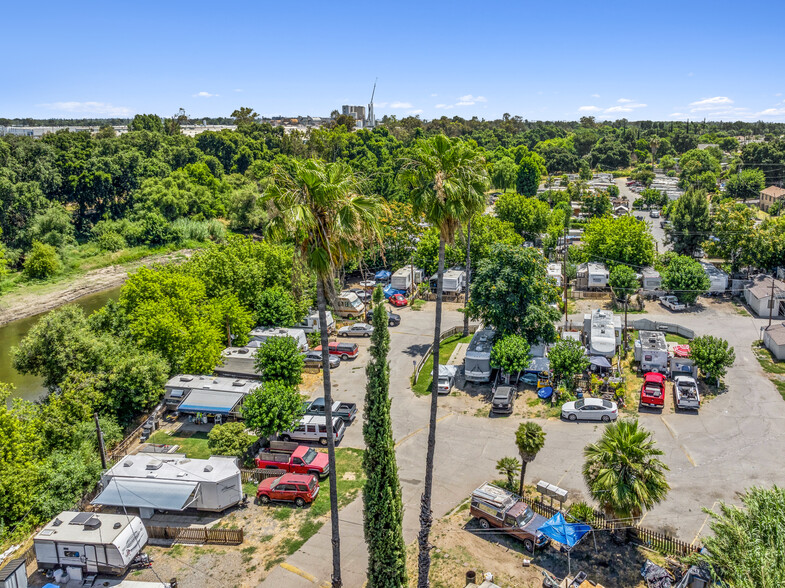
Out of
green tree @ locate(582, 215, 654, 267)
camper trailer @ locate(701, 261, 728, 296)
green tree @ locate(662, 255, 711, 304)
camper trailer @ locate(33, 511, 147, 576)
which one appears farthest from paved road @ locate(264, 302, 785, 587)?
green tree @ locate(582, 215, 654, 267)

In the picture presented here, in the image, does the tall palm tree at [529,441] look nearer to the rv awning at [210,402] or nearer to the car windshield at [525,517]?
the car windshield at [525,517]

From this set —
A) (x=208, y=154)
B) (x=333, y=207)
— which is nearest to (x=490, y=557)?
(x=333, y=207)

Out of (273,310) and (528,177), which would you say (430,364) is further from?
(528,177)

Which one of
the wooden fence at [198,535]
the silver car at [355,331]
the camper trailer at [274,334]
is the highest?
the camper trailer at [274,334]

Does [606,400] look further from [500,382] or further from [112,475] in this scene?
[112,475]

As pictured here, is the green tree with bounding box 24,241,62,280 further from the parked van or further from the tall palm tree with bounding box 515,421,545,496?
the tall palm tree with bounding box 515,421,545,496

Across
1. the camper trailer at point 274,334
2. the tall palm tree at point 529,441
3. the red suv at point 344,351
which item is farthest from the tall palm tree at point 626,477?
the camper trailer at point 274,334
